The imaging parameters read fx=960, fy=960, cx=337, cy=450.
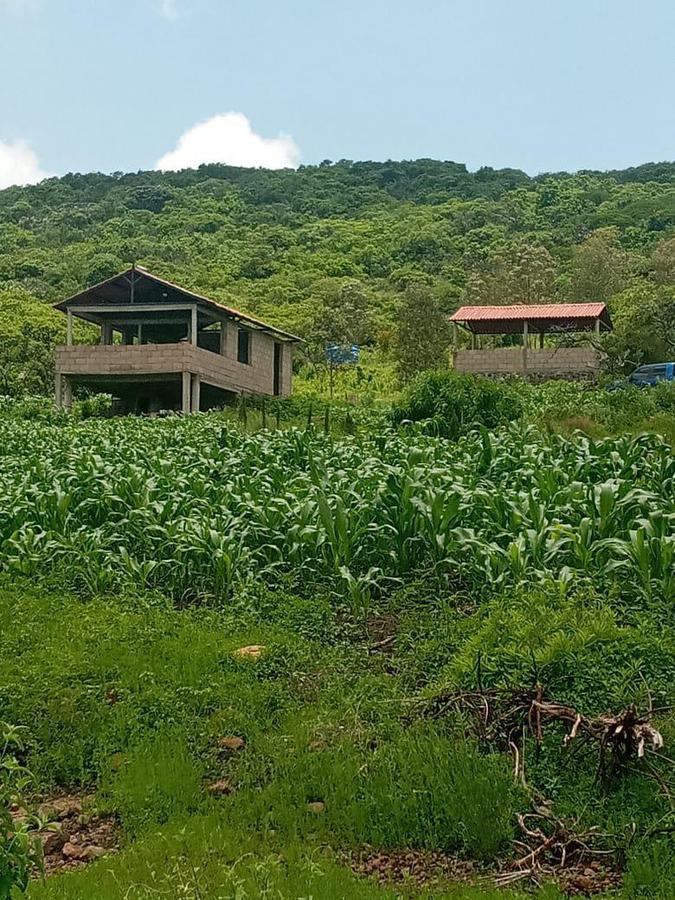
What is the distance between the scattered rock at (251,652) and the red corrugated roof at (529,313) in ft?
83.2

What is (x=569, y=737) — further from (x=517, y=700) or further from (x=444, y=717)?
(x=444, y=717)

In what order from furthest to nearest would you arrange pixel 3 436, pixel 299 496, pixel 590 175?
1. pixel 590 175
2. pixel 3 436
3. pixel 299 496

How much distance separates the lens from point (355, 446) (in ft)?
39.2

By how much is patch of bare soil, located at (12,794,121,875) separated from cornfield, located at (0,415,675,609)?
8.45ft

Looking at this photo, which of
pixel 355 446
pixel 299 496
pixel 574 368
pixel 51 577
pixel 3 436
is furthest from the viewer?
pixel 574 368

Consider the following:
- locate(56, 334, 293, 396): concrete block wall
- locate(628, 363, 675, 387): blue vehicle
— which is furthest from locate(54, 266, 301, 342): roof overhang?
locate(628, 363, 675, 387): blue vehicle

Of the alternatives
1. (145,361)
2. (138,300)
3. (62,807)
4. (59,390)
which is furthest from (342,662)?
(138,300)

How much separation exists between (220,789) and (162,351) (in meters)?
20.9

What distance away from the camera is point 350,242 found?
7050cm

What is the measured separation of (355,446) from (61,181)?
94131 mm

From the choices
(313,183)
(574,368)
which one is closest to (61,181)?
(313,183)

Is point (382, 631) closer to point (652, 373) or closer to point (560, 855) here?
point (560, 855)

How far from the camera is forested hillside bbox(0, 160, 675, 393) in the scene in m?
→ 41.2

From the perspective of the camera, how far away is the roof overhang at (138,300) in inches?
1021
